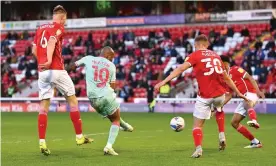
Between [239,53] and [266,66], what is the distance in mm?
4546

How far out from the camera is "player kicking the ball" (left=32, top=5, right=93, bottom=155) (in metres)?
11.7

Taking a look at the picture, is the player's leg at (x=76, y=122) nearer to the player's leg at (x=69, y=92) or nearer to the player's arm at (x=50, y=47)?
the player's leg at (x=69, y=92)

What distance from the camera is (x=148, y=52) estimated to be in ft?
133

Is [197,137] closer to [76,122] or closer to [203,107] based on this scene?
[203,107]

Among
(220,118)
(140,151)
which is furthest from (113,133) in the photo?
(220,118)

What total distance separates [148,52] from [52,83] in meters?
28.8

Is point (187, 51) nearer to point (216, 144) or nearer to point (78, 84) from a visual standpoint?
point (78, 84)

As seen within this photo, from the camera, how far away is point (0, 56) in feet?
149

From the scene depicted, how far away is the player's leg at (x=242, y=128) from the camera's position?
1309cm

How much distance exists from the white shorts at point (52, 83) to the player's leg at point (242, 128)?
3.96m

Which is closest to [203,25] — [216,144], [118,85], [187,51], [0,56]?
[187,51]

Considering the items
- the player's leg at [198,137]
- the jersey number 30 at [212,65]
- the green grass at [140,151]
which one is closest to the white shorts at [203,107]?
the player's leg at [198,137]

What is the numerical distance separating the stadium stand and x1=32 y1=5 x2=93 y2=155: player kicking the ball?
69.8ft

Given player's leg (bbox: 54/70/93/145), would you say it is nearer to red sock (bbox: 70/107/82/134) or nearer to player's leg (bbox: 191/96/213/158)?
red sock (bbox: 70/107/82/134)
